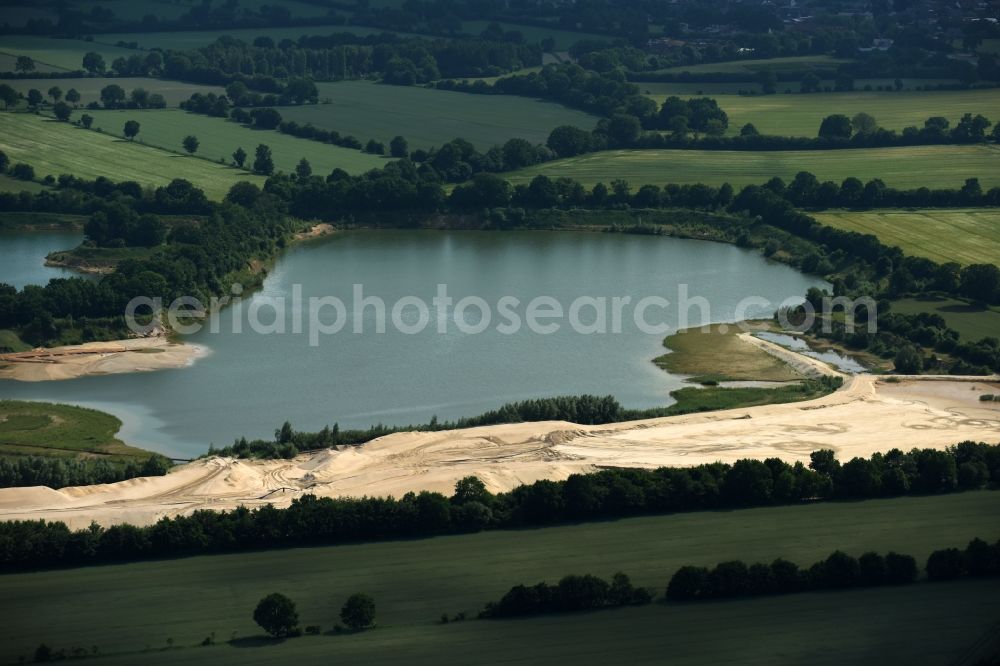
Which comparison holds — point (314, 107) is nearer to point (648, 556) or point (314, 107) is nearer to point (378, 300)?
point (378, 300)

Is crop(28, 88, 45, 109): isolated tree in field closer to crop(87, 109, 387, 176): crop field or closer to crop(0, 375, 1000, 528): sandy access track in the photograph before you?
crop(87, 109, 387, 176): crop field

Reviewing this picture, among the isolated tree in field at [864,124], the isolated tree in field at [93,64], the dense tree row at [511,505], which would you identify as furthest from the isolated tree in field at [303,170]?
the dense tree row at [511,505]

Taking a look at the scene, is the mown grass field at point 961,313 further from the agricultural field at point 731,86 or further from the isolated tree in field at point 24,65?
the isolated tree in field at point 24,65

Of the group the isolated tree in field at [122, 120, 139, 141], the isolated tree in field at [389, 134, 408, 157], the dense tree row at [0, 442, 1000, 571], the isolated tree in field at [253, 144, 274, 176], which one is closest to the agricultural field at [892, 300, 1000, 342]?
the dense tree row at [0, 442, 1000, 571]

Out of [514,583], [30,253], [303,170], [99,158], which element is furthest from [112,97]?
[514,583]

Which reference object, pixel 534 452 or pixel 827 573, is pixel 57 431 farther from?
pixel 827 573
